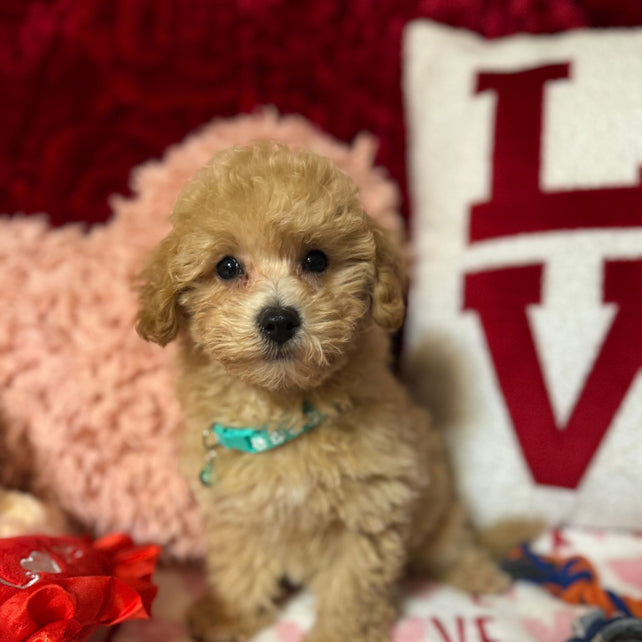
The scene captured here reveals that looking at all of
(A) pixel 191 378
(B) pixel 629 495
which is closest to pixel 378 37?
(A) pixel 191 378

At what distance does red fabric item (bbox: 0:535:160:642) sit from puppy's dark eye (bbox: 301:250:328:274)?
649 mm

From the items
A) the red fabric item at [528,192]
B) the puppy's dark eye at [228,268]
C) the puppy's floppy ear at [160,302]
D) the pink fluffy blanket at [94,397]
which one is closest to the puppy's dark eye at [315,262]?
the puppy's dark eye at [228,268]

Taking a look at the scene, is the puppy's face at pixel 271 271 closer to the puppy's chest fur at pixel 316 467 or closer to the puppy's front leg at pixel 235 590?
the puppy's chest fur at pixel 316 467

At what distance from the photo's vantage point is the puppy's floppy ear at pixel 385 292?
4.08 ft

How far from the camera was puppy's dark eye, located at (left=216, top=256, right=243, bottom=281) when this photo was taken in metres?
1.22

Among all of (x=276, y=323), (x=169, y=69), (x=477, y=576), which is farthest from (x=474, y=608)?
(x=169, y=69)

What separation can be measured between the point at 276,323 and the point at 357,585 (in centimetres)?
61

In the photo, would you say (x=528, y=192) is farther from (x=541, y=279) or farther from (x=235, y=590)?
(x=235, y=590)

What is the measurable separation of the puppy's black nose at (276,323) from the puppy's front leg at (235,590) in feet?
1.80

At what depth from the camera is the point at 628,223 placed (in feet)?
5.12

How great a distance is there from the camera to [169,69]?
189cm

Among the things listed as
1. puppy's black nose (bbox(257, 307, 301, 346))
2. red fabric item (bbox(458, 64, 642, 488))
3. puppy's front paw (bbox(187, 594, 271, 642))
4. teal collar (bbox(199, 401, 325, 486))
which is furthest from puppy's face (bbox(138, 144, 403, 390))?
puppy's front paw (bbox(187, 594, 271, 642))

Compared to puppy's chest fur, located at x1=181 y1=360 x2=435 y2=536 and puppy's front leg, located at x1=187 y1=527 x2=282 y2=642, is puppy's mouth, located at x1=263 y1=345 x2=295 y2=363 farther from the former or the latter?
puppy's front leg, located at x1=187 y1=527 x2=282 y2=642

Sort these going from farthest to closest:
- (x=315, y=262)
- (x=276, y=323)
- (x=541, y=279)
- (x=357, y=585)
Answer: (x=541, y=279) < (x=357, y=585) < (x=315, y=262) < (x=276, y=323)
